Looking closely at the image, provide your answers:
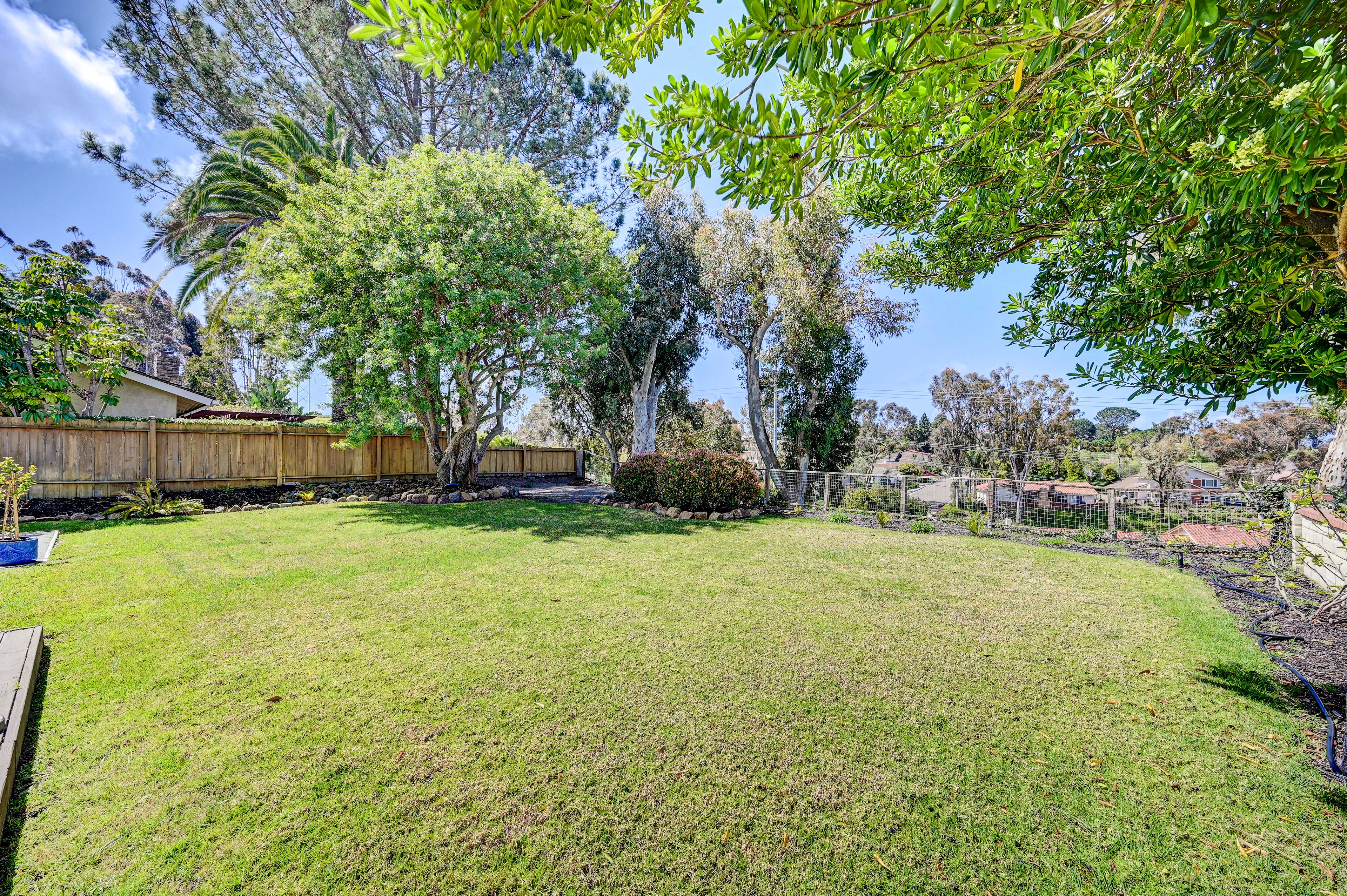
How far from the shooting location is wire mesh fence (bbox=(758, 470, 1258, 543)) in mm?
7379

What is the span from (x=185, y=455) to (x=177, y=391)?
6936 mm

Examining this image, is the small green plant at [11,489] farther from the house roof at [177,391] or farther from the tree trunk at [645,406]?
the tree trunk at [645,406]

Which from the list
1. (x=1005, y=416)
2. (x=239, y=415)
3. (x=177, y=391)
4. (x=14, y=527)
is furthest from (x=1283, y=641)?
(x=177, y=391)

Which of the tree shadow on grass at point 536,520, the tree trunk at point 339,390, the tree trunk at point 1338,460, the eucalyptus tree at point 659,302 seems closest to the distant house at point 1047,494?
the tree trunk at point 1338,460

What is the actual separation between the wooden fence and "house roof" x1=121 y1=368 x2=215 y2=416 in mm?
4013

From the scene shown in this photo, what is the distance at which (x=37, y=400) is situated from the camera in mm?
5133

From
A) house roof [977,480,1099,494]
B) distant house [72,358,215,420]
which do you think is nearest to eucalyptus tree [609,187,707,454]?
house roof [977,480,1099,494]

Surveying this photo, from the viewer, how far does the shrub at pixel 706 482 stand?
1020 centimetres

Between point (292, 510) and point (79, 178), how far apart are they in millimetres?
15870

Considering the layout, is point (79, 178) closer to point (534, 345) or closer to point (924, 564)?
point (534, 345)

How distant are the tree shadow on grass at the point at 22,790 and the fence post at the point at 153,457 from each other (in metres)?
9.63

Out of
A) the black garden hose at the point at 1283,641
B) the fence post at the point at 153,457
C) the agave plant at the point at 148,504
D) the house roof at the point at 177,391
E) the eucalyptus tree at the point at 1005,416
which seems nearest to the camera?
the black garden hose at the point at 1283,641

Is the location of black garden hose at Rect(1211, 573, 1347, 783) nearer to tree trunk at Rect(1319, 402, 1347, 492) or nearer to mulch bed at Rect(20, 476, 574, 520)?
tree trunk at Rect(1319, 402, 1347, 492)

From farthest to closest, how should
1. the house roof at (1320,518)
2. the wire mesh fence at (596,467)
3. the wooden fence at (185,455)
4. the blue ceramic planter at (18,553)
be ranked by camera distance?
the wire mesh fence at (596,467)
the wooden fence at (185,455)
the blue ceramic planter at (18,553)
the house roof at (1320,518)
